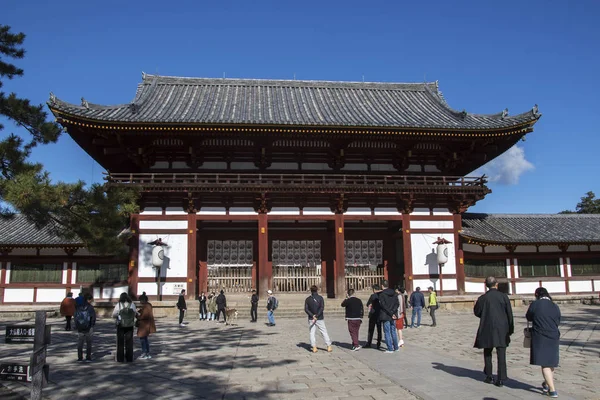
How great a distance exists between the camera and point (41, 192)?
28.8 feet

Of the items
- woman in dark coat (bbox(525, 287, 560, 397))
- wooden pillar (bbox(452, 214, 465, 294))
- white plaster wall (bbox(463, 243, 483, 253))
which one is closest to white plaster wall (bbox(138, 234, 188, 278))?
wooden pillar (bbox(452, 214, 465, 294))

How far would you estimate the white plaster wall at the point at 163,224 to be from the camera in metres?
21.4

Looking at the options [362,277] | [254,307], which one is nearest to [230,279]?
[254,307]

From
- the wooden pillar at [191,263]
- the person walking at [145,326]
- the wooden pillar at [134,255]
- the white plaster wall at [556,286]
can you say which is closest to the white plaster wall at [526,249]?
the white plaster wall at [556,286]

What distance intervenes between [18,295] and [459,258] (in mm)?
21769

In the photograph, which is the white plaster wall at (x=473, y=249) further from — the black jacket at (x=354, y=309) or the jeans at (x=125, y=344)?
the jeans at (x=125, y=344)

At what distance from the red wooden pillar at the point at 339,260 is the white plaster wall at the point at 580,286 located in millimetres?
13015

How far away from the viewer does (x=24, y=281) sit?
21.4m

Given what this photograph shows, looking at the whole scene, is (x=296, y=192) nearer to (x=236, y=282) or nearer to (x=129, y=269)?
(x=236, y=282)

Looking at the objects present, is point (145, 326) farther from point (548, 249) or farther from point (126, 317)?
point (548, 249)

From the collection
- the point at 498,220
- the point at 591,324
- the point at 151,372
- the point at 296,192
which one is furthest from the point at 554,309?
the point at 498,220

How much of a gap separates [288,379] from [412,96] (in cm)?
2402

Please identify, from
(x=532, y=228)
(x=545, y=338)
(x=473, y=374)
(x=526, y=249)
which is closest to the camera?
(x=545, y=338)

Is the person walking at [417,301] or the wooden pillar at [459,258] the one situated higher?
the wooden pillar at [459,258]
